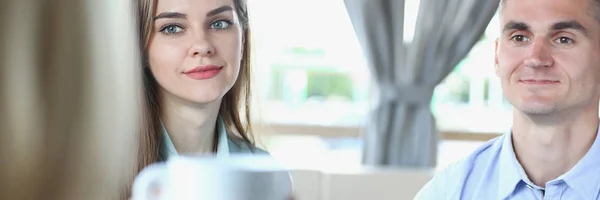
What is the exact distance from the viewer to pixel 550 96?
897mm

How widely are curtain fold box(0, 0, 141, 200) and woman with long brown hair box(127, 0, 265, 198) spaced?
0.42 m

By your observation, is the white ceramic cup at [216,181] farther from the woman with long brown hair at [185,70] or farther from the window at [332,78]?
the window at [332,78]

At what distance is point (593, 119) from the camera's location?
93cm

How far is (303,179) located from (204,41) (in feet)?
2.20

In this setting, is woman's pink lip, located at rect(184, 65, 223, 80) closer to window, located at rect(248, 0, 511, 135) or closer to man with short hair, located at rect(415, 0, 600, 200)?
man with short hair, located at rect(415, 0, 600, 200)

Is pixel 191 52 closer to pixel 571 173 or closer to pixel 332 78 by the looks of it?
pixel 571 173

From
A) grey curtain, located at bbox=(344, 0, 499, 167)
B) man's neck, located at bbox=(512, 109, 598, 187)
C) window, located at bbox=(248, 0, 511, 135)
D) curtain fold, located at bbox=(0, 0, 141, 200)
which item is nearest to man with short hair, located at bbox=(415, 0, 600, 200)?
man's neck, located at bbox=(512, 109, 598, 187)

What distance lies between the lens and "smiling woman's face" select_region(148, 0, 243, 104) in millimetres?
759

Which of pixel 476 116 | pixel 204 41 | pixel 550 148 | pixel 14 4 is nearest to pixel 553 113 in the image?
pixel 550 148

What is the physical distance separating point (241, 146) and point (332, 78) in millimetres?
997

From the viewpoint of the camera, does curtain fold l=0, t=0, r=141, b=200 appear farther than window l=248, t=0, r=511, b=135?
No

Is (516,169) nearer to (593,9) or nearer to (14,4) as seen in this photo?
(593,9)

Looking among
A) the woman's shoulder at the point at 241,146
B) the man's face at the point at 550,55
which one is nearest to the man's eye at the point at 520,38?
the man's face at the point at 550,55

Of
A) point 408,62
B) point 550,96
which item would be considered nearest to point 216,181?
point 550,96
